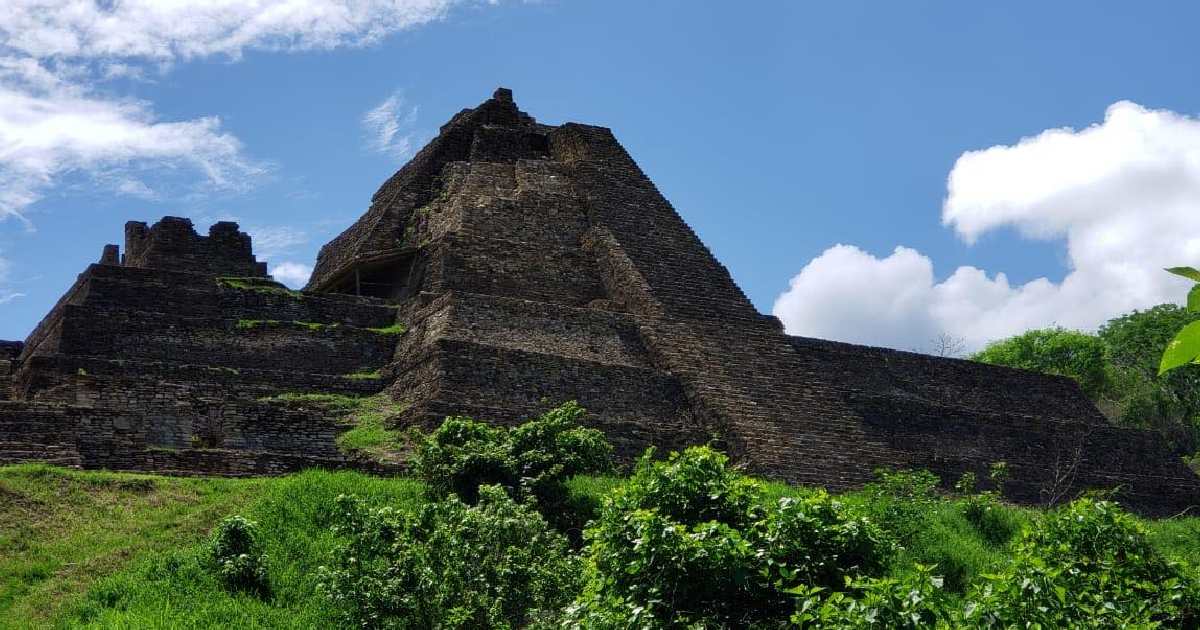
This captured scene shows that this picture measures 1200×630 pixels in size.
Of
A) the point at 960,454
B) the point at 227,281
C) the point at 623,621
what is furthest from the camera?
the point at 960,454

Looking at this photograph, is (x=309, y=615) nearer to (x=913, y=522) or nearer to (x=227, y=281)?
(x=913, y=522)

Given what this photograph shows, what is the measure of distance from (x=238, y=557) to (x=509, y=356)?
6.42m

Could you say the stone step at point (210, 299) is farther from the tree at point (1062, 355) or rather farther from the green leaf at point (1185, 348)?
the tree at point (1062, 355)

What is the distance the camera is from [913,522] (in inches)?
561

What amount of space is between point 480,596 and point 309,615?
146cm

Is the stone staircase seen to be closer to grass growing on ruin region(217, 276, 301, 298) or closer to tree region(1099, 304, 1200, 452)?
grass growing on ruin region(217, 276, 301, 298)

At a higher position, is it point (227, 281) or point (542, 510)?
point (227, 281)

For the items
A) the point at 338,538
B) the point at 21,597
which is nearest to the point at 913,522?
the point at 338,538

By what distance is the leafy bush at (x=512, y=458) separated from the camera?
1384 cm

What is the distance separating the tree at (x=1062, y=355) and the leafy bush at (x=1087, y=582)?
1153 inches

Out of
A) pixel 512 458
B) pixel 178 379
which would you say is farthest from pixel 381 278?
pixel 512 458

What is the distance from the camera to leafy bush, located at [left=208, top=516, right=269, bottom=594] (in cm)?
1135

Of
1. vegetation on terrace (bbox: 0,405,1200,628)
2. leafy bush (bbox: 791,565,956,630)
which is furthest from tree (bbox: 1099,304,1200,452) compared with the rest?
leafy bush (bbox: 791,565,956,630)

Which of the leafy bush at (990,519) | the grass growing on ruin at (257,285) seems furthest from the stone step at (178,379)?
the leafy bush at (990,519)
